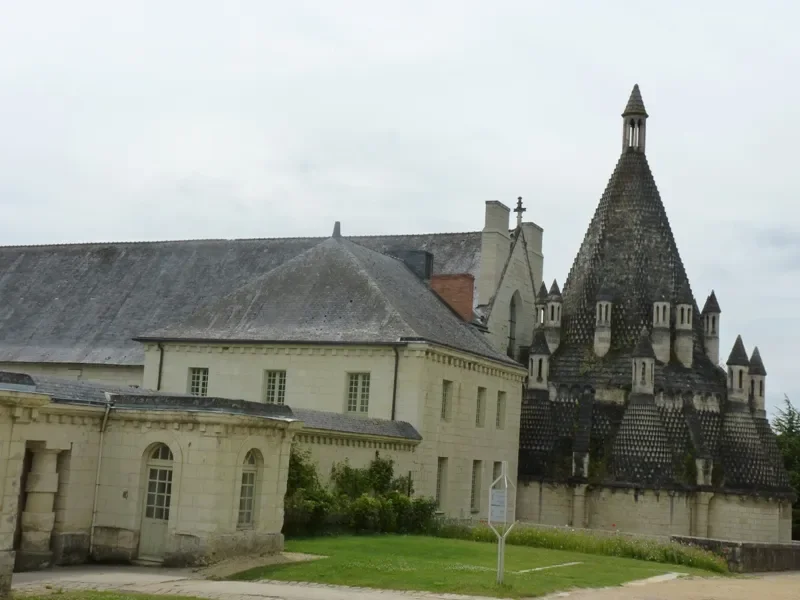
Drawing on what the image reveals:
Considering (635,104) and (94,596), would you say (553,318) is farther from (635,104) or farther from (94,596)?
(94,596)

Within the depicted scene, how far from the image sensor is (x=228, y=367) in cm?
3359

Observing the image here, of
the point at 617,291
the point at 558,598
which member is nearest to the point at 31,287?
the point at 617,291

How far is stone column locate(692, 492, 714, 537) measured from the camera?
38406 mm

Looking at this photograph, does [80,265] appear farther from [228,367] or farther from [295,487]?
[295,487]

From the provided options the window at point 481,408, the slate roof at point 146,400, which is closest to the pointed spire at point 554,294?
the window at point 481,408

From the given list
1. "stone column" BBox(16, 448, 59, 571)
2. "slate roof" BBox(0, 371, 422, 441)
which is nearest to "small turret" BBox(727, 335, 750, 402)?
"slate roof" BBox(0, 371, 422, 441)

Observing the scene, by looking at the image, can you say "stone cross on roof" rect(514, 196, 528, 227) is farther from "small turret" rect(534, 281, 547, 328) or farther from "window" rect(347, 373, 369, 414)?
"window" rect(347, 373, 369, 414)

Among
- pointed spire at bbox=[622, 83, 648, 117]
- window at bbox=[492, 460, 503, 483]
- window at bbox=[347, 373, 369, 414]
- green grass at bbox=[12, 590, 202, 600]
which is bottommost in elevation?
green grass at bbox=[12, 590, 202, 600]

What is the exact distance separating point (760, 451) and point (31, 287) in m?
28.2

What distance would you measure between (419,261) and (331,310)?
6961 millimetres

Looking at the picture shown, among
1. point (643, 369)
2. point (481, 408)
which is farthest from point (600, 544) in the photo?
point (643, 369)

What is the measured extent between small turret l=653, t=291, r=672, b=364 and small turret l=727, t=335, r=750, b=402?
2.30 meters

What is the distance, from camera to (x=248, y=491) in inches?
856

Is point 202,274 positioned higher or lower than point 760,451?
higher
